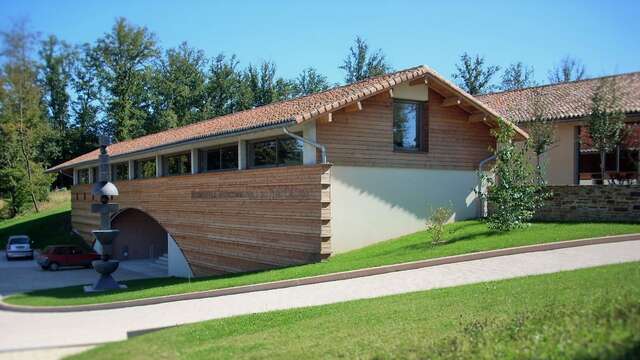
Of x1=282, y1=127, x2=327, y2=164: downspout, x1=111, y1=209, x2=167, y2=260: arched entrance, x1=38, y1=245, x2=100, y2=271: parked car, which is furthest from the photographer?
x1=111, y1=209, x2=167, y2=260: arched entrance

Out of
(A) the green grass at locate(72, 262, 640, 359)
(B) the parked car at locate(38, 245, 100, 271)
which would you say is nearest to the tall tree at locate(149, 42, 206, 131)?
(B) the parked car at locate(38, 245, 100, 271)

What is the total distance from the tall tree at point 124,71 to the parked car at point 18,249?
23.2 meters

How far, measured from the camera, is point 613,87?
22203 mm

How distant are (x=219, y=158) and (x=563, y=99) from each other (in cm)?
1549

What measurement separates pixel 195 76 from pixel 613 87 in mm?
44468

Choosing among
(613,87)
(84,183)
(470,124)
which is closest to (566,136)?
(613,87)

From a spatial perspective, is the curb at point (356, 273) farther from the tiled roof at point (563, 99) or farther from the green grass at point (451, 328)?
the tiled roof at point (563, 99)

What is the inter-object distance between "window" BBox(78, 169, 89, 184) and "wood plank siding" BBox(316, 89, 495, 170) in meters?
24.5

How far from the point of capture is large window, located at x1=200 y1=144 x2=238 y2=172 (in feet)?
66.5

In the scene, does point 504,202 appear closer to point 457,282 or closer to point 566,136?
point 457,282

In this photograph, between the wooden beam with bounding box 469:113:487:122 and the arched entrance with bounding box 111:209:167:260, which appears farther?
the arched entrance with bounding box 111:209:167:260

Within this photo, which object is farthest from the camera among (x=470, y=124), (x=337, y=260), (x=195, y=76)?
(x=195, y=76)

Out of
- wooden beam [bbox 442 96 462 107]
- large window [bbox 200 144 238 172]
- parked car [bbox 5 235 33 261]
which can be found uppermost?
wooden beam [bbox 442 96 462 107]

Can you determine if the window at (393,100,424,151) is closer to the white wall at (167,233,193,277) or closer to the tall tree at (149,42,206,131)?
the white wall at (167,233,193,277)
